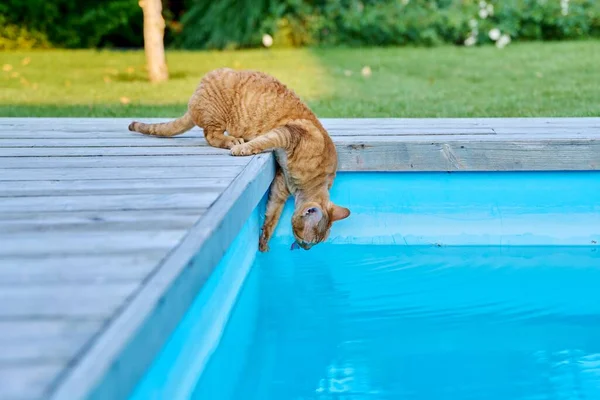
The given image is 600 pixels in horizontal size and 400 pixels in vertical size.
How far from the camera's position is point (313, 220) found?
3.19 m

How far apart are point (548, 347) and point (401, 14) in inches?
336

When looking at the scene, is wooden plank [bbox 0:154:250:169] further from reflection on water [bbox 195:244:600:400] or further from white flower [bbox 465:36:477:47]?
white flower [bbox 465:36:477:47]

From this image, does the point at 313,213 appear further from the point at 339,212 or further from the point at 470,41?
the point at 470,41

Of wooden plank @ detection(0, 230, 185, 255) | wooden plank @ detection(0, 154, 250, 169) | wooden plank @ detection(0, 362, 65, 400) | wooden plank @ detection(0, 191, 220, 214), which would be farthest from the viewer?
wooden plank @ detection(0, 154, 250, 169)

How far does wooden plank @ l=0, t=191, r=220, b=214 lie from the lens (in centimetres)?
232

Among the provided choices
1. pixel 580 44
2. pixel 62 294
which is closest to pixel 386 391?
pixel 62 294

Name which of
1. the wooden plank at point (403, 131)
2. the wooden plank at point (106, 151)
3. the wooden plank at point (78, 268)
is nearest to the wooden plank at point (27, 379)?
the wooden plank at point (78, 268)

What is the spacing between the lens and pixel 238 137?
359 centimetres

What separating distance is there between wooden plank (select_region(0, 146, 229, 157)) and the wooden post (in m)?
3.84

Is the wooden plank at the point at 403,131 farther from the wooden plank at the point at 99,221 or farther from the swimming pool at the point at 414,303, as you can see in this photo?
the wooden plank at the point at 99,221

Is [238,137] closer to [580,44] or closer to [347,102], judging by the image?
[347,102]

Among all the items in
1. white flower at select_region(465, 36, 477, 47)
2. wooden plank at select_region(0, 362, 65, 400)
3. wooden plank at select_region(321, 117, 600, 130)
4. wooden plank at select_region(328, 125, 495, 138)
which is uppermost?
wooden plank at select_region(0, 362, 65, 400)

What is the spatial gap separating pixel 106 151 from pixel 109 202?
3.44 ft

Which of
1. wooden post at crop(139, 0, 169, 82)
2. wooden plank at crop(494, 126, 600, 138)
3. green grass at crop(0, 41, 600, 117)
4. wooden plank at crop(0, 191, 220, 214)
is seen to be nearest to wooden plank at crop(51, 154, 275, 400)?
wooden plank at crop(0, 191, 220, 214)
